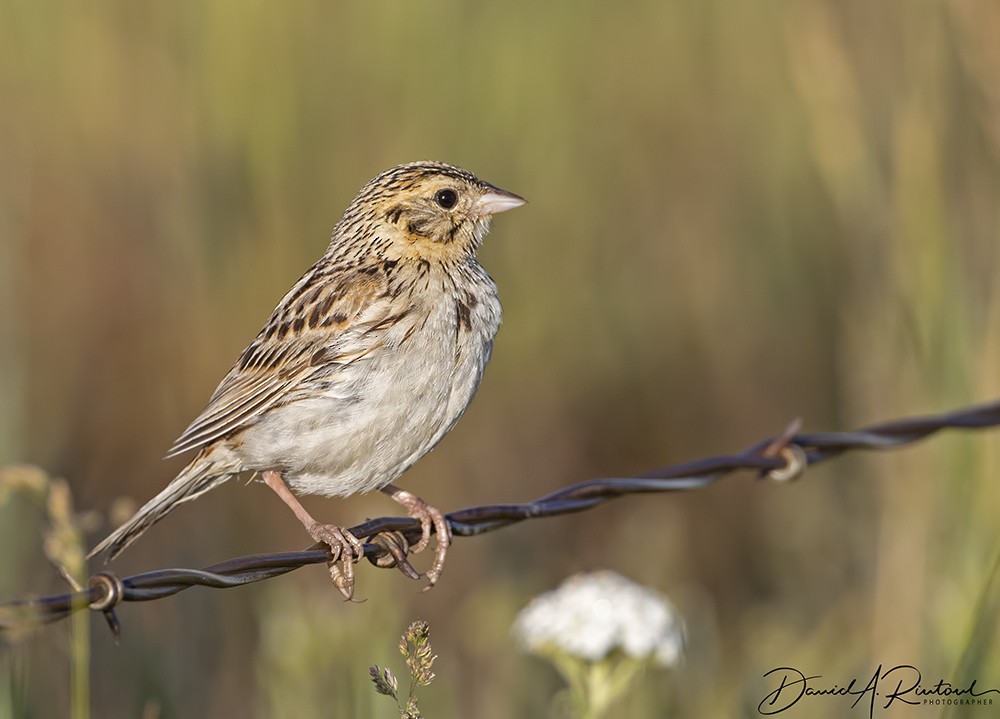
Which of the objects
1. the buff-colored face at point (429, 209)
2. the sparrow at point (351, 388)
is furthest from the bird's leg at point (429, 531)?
the buff-colored face at point (429, 209)

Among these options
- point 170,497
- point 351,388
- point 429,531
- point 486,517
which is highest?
point 351,388

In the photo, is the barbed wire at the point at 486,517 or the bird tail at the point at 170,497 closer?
the barbed wire at the point at 486,517

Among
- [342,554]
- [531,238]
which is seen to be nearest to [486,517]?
[342,554]

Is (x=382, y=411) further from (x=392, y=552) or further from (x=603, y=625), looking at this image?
(x=603, y=625)

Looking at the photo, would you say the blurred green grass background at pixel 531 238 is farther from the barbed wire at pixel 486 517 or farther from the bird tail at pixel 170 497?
the barbed wire at pixel 486 517

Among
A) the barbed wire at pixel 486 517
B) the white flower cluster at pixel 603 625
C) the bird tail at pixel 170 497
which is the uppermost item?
the barbed wire at pixel 486 517

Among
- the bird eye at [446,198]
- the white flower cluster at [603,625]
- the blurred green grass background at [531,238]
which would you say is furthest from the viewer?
the blurred green grass background at [531,238]

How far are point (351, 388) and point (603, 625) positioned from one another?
1.15 m

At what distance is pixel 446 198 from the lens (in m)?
4.80

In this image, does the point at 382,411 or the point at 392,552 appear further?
the point at 382,411

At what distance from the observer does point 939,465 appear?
206 inches

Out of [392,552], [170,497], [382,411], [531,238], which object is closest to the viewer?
[392,552]

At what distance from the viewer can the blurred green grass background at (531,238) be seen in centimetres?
629

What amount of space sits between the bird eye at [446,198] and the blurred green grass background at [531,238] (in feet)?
5.76
